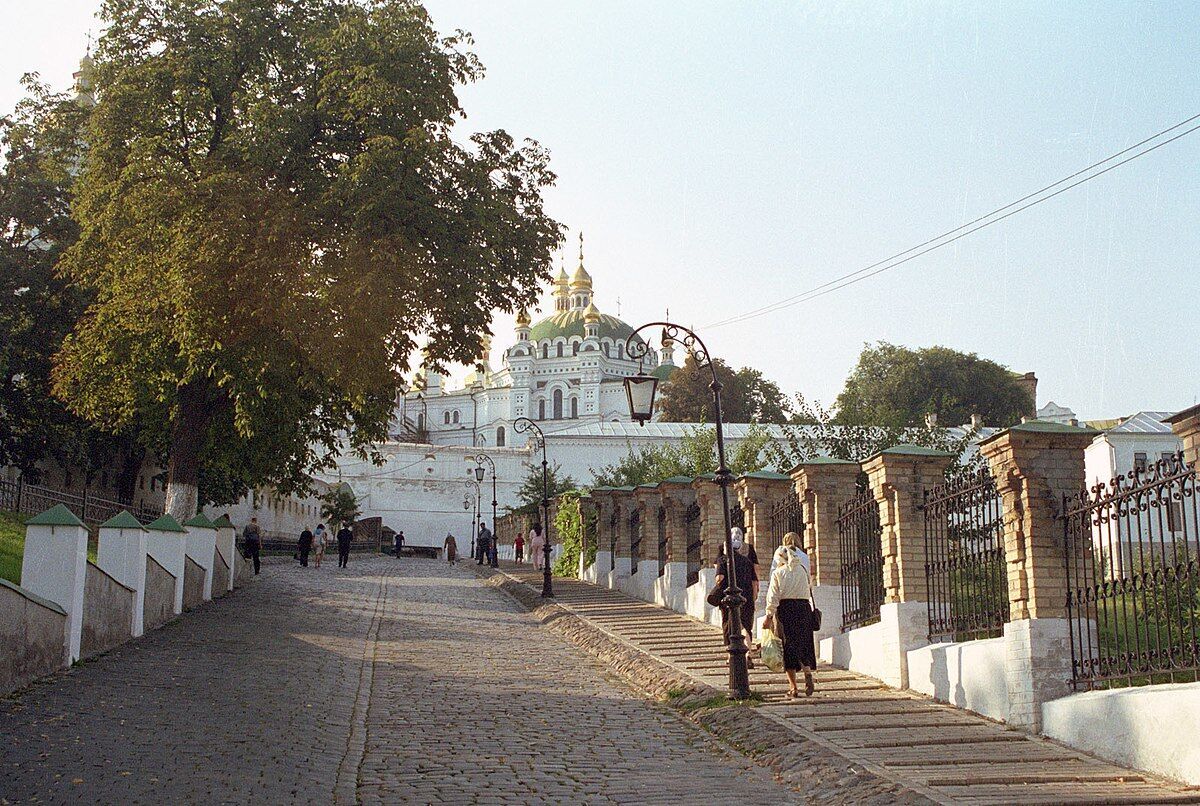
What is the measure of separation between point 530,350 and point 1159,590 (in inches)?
4561

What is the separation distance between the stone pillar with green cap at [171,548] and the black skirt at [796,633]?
9903mm

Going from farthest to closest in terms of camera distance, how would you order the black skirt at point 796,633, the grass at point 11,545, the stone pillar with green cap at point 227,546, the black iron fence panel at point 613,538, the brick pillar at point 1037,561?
the black iron fence panel at point 613,538 → the stone pillar with green cap at point 227,546 → the grass at point 11,545 → the black skirt at point 796,633 → the brick pillar at point 1037,561

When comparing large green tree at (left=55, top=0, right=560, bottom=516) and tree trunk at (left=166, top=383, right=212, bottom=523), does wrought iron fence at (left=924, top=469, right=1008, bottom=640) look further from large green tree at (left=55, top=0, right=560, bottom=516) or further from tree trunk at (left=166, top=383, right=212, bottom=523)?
tree trunk at (left=166, top=383, right=212, bottom=523)

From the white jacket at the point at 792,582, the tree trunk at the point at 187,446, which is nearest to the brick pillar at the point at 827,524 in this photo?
the white jacket at the point at 792,582

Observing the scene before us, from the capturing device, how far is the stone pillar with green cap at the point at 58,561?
11906 mm

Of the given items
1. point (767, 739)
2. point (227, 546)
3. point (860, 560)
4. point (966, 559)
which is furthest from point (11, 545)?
point (966, 559)

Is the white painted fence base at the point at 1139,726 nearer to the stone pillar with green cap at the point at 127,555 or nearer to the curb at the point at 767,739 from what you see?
the curb at the point at 767,739

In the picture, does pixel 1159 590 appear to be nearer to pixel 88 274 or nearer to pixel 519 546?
pixel 88 274

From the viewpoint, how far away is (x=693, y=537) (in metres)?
21.4

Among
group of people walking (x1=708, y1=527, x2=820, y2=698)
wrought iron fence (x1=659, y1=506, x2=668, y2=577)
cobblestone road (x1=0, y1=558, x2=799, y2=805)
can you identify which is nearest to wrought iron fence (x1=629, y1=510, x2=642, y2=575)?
wrought iron fence (x1=659, y1=506, x2=668, y2=577)

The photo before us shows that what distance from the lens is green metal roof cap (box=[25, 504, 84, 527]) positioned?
11914 mm

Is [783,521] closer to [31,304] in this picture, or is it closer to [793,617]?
[793,617]

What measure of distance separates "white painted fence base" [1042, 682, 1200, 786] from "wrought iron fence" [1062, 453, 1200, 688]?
23cm

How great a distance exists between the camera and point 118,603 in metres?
14.3
